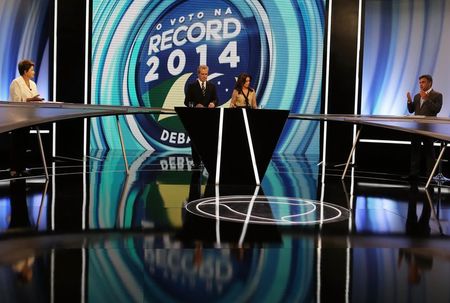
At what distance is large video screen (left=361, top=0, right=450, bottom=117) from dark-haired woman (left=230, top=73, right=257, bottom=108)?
9.20 ft

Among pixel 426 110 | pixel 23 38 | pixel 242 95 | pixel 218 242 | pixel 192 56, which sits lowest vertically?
pixel 218 242

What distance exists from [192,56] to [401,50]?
3256mm

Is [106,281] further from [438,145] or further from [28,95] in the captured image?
[438,145]

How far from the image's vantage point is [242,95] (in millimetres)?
5906

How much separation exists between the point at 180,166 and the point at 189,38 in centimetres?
269

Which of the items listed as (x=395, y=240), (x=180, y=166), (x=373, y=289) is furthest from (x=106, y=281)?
(x=180, y=166)

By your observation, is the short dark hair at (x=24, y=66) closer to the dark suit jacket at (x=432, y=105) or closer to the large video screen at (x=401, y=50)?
the dark suit jacket at (x=432, y=105)

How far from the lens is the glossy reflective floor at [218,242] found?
6.79 feet

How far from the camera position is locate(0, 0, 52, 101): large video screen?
731 cm

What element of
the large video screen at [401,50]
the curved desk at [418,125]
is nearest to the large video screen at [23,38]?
the curved desk at [418,125]

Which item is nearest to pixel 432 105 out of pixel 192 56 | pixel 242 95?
pixel 242 95

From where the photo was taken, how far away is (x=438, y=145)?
24.4ft

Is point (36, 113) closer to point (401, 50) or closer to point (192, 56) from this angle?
point (192, 56)

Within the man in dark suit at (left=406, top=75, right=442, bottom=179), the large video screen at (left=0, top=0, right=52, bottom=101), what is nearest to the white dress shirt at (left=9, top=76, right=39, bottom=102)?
the large video screen at (left=0, top=0, right=52, bottom=101)
